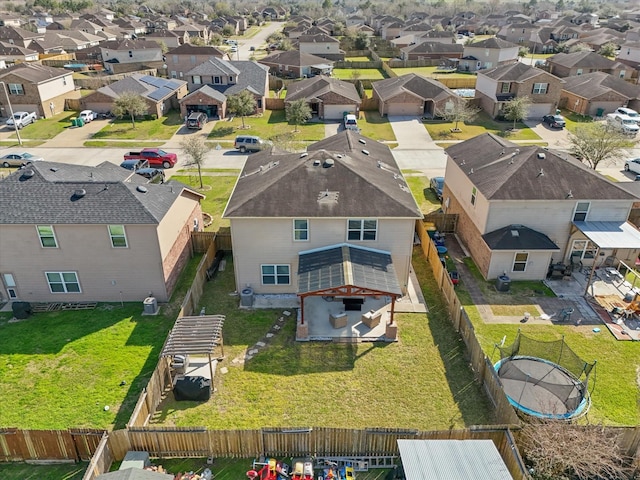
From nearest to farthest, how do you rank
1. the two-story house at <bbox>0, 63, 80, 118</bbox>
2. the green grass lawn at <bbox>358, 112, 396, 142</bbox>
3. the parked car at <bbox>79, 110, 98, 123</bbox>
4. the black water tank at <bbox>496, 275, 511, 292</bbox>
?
1. the black water tank at <bbox>496, 275, 511, 292</bbox>
2. the green grass lawn at <bbox>358, 112, 396, 142</bbox>
3. the two-story house at <bbox>0, 63, 80, 118</bbox>
4. the parked car at <bbox>79, 110, 98, 123</bbox>

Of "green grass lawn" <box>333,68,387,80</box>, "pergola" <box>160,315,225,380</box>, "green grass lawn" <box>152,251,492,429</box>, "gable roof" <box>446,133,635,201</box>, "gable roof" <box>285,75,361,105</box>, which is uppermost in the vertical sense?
"gable roof" <box>446,133,635,201</box>

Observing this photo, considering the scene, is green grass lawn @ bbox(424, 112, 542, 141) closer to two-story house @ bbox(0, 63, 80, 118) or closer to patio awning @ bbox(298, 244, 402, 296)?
patio awning @ bbox(298, 244, 402, 296)

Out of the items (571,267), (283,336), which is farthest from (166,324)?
(571,267)

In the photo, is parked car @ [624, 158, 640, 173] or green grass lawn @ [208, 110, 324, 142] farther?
green grass lawn @ [208, 110, 324, 142]

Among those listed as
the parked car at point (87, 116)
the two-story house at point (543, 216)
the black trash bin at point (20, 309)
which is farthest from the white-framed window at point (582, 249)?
the parked car at point (87, 116)

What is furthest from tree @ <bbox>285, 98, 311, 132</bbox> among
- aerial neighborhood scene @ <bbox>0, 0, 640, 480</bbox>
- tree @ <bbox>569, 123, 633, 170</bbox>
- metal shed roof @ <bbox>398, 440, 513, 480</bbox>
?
metal shed roof @ <bbox>398, 440, 513, 480</bbox>

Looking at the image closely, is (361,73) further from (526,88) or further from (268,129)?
(268,129)
